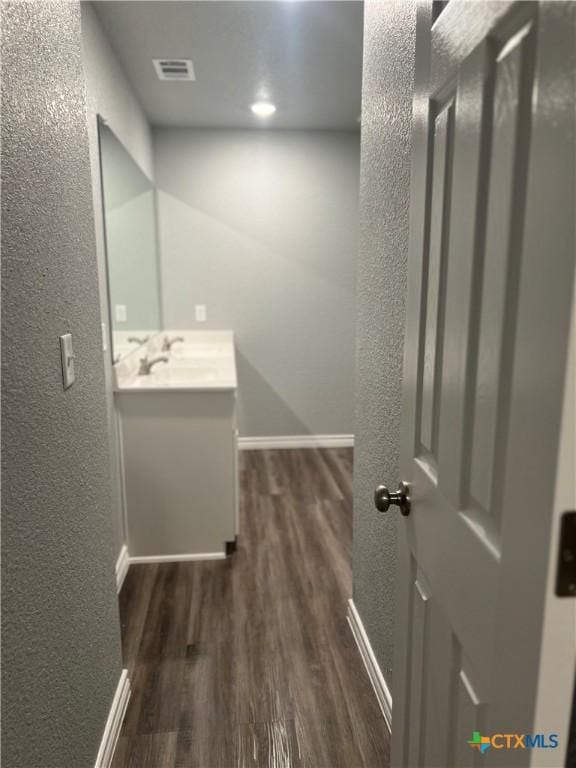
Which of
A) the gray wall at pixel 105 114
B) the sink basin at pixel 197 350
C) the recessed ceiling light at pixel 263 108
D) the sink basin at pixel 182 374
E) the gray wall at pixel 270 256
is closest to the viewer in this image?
the gray wall at pixel 105 114

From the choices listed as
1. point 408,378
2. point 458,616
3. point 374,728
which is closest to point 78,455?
point 408,378

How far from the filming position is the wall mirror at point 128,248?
2.65 metres

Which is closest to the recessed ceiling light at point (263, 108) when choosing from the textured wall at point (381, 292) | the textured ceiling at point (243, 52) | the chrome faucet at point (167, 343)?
the textured ceiling at point (243, 52)

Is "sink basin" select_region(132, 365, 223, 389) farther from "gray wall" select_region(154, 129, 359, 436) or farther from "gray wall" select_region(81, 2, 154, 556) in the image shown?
"gray wall" select_region(154, 129, 359, 436)

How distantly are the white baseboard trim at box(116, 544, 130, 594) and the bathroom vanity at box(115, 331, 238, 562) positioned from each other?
0.04m

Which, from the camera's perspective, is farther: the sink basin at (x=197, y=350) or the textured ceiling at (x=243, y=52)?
the sink basin at (x=197, y=350)

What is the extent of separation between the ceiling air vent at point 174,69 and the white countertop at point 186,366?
155 centimetres

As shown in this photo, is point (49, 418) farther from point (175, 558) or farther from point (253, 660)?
point (175, 558)

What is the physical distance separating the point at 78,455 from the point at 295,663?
1201mm

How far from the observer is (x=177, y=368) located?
321cm

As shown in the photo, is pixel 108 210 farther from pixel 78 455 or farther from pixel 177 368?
pixel 78 455

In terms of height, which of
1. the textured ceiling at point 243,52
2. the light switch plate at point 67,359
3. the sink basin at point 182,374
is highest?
the textured ceiling at point 243,52

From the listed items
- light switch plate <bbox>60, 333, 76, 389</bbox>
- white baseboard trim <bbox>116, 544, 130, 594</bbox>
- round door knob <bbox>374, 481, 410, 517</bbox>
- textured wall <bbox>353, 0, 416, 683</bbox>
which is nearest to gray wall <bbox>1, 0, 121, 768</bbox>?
light switch plate <bbox>60, 333, 76, 389</bbox>

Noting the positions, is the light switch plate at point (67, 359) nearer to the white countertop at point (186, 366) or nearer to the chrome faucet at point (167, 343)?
the white countertop at point (186, 366)
